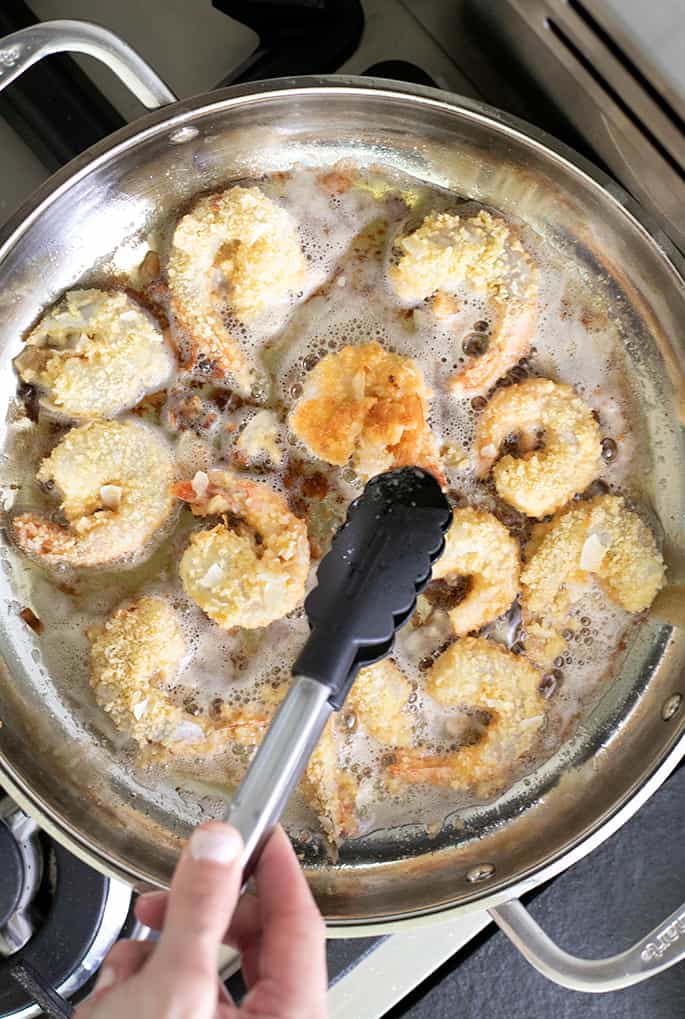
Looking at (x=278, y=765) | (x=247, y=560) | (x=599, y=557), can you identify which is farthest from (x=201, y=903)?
(x=599, y=557)

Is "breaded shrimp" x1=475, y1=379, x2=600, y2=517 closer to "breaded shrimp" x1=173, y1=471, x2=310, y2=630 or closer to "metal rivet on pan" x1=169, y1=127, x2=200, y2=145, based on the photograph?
"breaded shrimp" x1=173, y1=471, x2=310, y2=630

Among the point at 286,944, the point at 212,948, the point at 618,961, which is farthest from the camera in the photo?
the point at 618,961

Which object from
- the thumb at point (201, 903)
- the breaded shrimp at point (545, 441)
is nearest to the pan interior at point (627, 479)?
the breaded shrimp at point (545, 441)

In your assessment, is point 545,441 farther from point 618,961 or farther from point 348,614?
point 618,961

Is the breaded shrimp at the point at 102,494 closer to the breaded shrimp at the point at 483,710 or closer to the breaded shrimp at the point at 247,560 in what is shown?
the breaded shrimp at the point at 247,560

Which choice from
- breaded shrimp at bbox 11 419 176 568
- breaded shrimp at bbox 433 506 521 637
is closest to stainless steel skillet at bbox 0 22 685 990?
breaded shrimp at bbox 11 419 176 568

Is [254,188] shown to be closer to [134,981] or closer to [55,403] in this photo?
[55,403]
